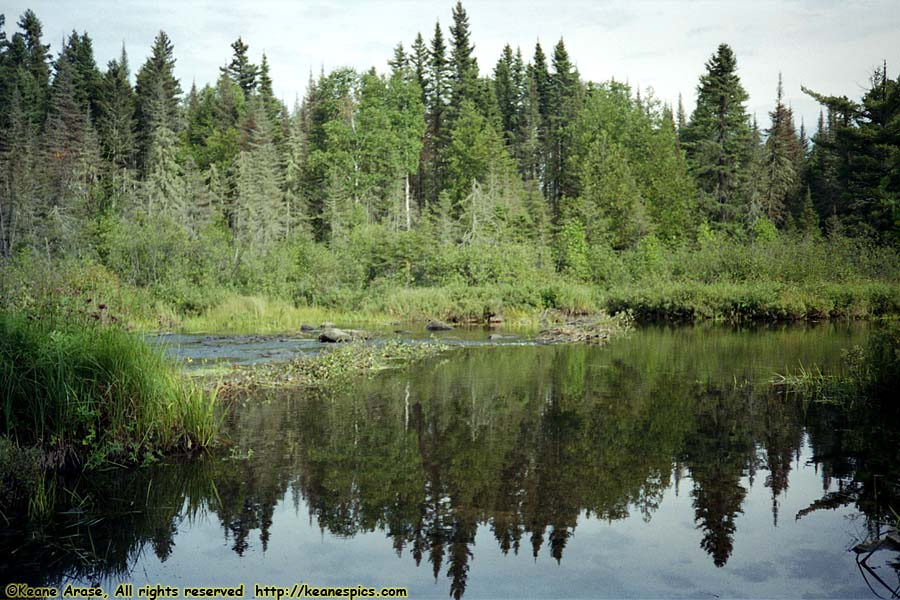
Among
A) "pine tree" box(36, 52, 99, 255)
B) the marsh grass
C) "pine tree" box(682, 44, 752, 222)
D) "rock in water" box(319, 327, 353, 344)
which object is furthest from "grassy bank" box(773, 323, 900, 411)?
"pine tree" box(682, 44, 752, 222)

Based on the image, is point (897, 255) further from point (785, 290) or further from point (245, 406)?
point (245, 406)

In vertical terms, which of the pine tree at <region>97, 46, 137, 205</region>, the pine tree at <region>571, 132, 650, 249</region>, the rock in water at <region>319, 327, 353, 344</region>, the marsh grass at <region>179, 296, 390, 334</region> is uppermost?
the pine tree at <region>97, 46, 137, 205</region>

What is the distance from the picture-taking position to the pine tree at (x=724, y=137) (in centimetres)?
5356

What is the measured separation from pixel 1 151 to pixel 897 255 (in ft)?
174

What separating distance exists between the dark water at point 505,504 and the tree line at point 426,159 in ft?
90.1

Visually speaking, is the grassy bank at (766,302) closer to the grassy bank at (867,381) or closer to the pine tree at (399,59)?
the grassy bank at (867,381)

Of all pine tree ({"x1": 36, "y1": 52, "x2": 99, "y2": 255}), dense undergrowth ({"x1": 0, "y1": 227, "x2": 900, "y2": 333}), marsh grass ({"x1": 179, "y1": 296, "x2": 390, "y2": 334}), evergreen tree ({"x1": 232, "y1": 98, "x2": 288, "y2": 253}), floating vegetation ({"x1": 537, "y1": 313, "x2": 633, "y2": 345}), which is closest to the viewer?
floating vegetation ({"x1": 537, "y1": 313, "x2": 633, "y2": 345})

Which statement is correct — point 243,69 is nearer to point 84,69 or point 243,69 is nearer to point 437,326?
point 84,69

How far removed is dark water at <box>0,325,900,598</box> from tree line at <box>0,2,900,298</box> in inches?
1082

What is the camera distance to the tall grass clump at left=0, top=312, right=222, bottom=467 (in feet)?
26.0

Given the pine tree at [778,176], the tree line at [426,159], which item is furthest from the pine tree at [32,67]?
the pine tree at [778,176]

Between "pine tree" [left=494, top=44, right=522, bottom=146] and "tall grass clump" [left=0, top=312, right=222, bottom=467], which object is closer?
"tall grass clump" [left=0, top=312, right=222, bottom=467]

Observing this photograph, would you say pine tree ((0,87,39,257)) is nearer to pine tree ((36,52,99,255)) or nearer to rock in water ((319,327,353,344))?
pine tree ((36,52,99,255))

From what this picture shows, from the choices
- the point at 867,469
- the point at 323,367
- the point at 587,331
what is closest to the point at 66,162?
the point at 587,331
